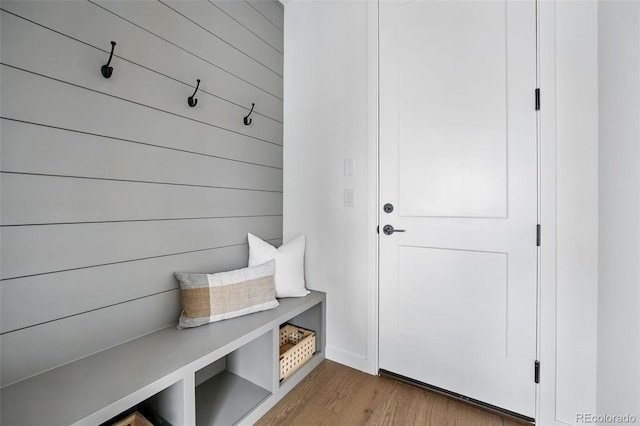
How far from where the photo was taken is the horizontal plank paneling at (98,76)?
37.4 inches

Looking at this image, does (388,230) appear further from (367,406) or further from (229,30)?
(229,30)

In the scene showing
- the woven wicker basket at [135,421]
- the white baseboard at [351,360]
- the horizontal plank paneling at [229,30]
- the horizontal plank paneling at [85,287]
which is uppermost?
the horizontal plank paneling at [229,30]

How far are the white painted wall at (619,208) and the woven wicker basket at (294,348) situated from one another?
140 centimetres

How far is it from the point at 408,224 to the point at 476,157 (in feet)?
1.62

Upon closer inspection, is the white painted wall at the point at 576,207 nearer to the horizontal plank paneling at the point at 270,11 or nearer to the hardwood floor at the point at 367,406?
the hardwood floor at the point at 367,406

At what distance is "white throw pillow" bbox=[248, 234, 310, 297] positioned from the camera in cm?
176

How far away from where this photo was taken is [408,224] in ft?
5.42

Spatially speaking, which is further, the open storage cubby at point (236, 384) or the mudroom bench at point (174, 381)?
the open storage cubby at point (236, 384)

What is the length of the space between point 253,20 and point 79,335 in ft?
6.48

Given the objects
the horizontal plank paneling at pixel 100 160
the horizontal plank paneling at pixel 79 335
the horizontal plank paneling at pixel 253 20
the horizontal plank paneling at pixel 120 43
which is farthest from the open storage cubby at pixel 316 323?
the horizontal plank paneling at pixel 253 20

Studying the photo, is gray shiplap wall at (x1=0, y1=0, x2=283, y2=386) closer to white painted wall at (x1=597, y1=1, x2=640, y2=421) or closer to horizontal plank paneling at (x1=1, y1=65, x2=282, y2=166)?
horizontal plank paneling at (x1=1, y1=65, x2=282, y2=166)

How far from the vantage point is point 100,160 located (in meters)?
1.14

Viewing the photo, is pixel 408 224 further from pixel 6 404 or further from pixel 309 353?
pixel 6 404

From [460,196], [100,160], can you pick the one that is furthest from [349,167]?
[100,160]
